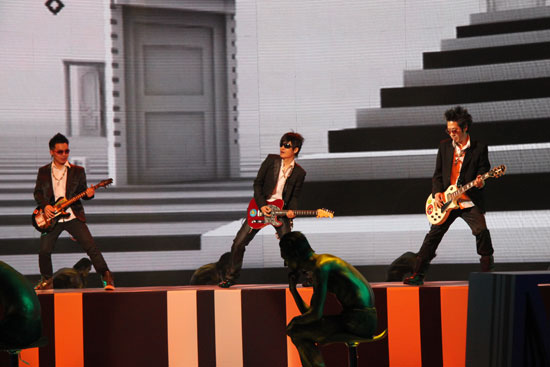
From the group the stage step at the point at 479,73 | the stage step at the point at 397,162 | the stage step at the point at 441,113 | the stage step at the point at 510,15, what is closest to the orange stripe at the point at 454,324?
the stage step at the point at 397,162

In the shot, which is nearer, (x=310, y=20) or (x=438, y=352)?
(x=438, y=352)

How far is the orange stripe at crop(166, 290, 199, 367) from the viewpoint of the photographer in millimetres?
5012

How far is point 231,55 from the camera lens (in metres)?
7.32

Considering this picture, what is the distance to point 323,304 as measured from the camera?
11.5 ft

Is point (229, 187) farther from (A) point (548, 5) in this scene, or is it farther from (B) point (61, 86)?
(A) point (548, 5)

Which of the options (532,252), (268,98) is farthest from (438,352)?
(268,98)

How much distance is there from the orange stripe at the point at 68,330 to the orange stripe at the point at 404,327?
2.44 m

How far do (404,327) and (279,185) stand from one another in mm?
1600

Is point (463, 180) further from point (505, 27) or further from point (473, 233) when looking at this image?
point (505, 27)

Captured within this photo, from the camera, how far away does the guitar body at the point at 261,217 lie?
17.8 ft

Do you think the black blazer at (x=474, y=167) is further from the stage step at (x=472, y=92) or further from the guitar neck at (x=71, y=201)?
the guitar neck at (x=71, y=201)

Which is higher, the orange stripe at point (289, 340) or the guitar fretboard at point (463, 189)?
the guitar fretboard at point (463, 189)

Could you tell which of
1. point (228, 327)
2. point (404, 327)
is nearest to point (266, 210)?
point (228, 327)

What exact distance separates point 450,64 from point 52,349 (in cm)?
517
